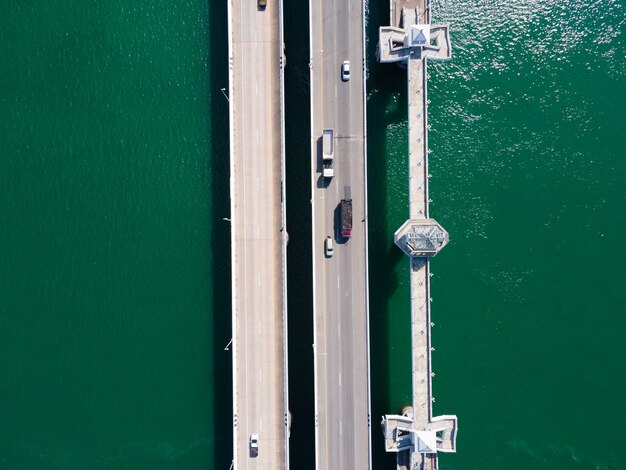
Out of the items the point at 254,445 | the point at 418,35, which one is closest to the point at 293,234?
the point at 254,445

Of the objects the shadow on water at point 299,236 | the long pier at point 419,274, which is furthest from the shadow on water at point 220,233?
the long pier at point 419,274

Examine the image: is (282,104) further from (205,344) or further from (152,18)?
(205,344)

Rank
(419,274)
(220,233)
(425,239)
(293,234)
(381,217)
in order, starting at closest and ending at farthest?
(425,239) → (419,274) → (293,234) → (220,233) → (381,217)

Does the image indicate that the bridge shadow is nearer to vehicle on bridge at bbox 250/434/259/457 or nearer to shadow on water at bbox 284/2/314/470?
shadow on water at bbox 284/2/314/470

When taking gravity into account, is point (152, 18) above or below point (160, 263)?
above

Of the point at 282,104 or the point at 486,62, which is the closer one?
the point at 282,104

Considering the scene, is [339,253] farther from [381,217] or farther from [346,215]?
[381,217]

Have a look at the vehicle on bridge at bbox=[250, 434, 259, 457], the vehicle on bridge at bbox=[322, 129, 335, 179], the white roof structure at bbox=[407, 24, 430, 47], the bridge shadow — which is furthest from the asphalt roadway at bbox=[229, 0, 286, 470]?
the white roof structure at bbox=[407, 24, 430, 47]

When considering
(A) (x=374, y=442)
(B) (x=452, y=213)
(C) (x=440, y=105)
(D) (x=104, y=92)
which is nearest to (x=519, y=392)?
(A) (x=374, y=442)
